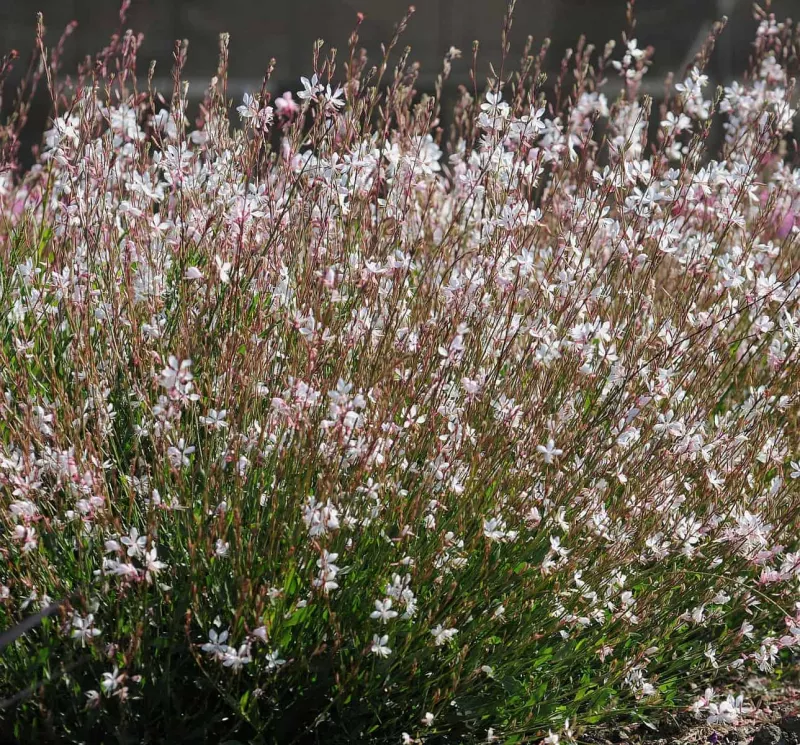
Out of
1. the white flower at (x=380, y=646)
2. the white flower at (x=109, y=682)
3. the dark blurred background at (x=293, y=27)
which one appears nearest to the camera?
the white flower at (x=109, y=682)

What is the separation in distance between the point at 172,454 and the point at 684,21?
25.7ft

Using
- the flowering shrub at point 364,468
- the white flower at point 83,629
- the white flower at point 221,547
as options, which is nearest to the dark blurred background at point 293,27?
the flowering shrub at point 364,468

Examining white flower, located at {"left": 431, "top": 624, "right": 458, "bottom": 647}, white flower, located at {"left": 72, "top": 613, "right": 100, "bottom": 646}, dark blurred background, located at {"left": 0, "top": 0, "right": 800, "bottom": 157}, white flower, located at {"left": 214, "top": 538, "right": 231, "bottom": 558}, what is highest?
dark blurred background, located at {"left": 0, "top": 0, "right": 800, "bottom": 157}

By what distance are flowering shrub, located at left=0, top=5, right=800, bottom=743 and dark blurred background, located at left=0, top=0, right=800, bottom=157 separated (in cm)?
561

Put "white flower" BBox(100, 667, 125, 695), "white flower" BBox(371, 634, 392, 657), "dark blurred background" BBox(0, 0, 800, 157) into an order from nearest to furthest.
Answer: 1. "white flower" BBox(100, 667, 125, 695)
2. "white flower" BBox(371, 634, 392, 657)
3. "dark blurred background" BBox(0, 0, 800, 157)

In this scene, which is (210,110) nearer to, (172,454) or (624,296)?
(172,454)

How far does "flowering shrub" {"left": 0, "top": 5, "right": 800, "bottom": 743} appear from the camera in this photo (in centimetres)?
231

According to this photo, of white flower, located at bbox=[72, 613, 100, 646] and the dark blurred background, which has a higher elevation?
the dark blurred background

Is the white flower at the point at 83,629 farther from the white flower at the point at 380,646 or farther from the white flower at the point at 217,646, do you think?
the white flower at the point at 380,646

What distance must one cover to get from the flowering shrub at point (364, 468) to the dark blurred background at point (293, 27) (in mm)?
5609

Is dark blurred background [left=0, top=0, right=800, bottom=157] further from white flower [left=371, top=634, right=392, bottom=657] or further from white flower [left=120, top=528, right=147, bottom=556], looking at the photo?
white flower [left=371, top=634, right=392, bottom=657]

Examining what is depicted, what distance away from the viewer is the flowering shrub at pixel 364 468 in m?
2.31

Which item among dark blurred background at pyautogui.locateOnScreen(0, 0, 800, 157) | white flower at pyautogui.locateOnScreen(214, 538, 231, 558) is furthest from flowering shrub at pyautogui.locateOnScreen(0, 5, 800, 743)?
dark blurred background at pyautogui.locateOnScreen(0, 0, 800, 157)

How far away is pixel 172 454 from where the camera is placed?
225 cm
